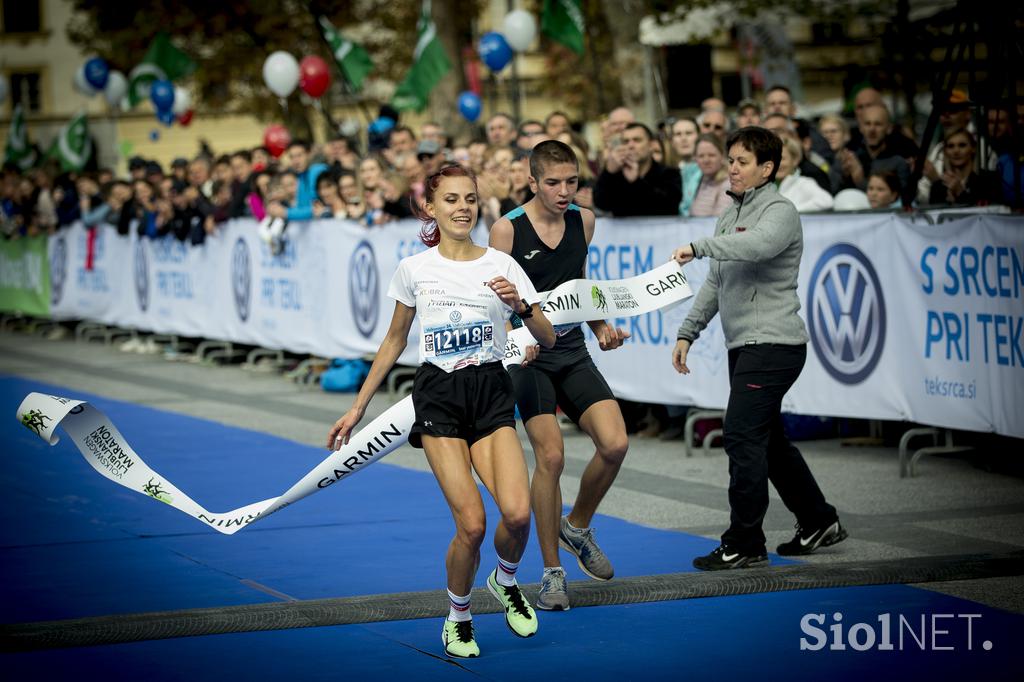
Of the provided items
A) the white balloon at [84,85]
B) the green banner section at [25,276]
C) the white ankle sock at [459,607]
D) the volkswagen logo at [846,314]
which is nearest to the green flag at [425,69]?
the green banner section at [25,276]

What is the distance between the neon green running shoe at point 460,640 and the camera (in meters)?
6.55

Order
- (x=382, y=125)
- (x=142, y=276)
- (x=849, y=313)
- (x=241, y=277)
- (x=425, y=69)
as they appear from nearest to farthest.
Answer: (x=849, y=313), (x=241, y=277), (x=382, y=125), (x=142, y=276), (x=425, y=69)

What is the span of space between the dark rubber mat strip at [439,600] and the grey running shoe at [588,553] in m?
0.06

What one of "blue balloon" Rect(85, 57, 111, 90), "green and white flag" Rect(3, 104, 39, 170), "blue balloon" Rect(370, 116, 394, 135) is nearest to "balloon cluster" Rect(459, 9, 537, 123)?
"blue balloon" Rect(370, 116, 394, 135)

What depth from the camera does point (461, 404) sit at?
665 centimetres

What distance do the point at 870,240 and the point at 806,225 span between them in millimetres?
531

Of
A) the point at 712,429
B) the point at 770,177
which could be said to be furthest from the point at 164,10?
the point at 770,177

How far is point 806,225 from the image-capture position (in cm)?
1152

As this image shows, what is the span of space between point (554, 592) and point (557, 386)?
0.97m

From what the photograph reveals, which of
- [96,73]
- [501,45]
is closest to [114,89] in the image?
[96,73]

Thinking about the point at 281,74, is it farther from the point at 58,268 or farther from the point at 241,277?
the point at 241,277

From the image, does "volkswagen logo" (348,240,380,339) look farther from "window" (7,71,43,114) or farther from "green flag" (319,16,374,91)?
"window" (7,71,43,114)

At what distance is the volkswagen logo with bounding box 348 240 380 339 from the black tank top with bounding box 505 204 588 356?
8.64 metres

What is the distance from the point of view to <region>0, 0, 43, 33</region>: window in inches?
2790
